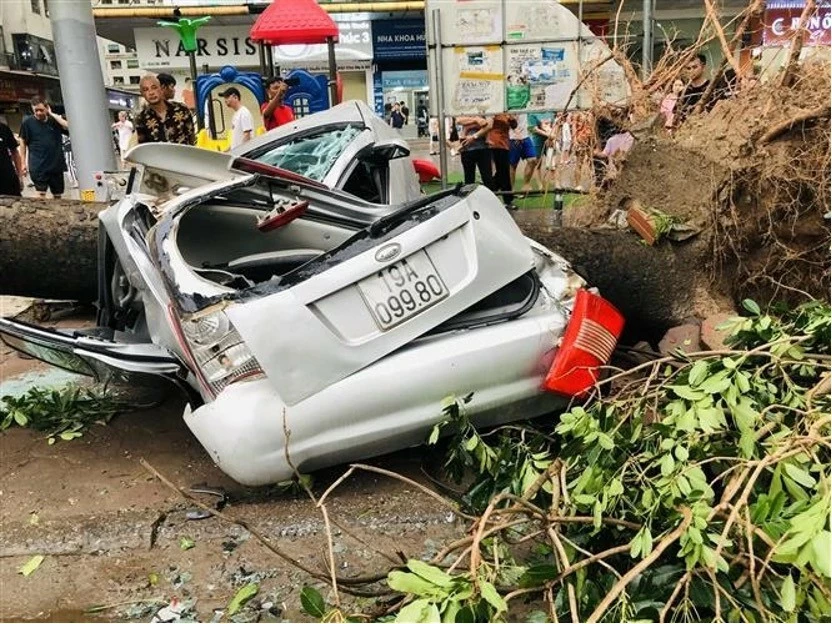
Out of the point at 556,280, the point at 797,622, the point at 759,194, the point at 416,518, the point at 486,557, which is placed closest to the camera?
the point at 797,622

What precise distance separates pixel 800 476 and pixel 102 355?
2502mm

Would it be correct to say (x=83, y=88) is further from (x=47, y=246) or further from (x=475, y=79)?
(x=475, y=79)

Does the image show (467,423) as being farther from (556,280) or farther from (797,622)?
(797,622)

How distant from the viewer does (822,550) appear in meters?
1.58

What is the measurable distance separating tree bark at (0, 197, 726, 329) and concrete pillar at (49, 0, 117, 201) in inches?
95.1

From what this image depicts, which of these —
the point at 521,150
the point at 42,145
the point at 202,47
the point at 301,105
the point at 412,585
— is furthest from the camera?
the point at 202,47

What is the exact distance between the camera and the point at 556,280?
337 centimetres

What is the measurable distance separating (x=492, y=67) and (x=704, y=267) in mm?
3643

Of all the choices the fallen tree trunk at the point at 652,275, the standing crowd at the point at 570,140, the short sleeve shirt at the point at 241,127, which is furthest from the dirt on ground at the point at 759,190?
the short sleeve shirt at the point at 241,127

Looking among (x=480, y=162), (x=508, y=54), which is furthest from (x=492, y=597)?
(x=480, y=162)

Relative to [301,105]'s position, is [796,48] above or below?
above

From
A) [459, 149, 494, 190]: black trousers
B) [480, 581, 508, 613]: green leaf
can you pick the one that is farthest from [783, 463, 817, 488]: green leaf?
[459, 149, 494, 190]: black trousers

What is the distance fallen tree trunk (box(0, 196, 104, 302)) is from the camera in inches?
161

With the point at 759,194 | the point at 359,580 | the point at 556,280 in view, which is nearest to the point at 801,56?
the point at 759,194
